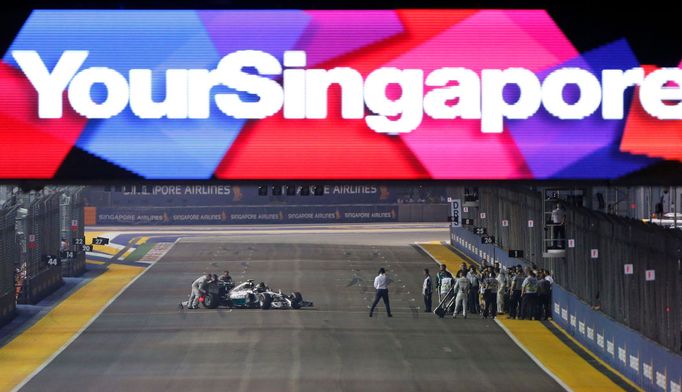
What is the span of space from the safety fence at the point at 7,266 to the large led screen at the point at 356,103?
937 inches

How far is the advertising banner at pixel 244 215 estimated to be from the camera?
82000mm

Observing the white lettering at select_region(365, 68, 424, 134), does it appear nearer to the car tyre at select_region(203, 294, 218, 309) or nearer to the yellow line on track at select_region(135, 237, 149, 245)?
the car tyre at select_region(203, 294, 218, 309)

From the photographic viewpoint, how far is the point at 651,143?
14.1 meters

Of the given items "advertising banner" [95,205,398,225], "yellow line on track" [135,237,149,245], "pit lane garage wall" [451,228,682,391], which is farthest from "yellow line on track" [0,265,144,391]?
"advertising banner" [95,205,398,225]

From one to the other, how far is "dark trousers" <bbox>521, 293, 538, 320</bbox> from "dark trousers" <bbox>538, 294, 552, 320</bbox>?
139 millimetres

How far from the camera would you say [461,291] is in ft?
123

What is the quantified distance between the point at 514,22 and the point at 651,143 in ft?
7.12

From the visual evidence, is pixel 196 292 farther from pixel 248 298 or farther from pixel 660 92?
pixel 660 92

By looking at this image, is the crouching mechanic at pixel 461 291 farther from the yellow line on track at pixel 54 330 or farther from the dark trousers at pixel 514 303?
the yellow line on track at pixel 54 330

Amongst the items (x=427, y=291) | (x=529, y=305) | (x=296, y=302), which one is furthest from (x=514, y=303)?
(x=296, y=302)

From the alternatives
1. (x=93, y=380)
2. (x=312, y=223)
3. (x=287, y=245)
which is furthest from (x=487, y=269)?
(x=312, y=223)

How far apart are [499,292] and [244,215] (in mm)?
46254

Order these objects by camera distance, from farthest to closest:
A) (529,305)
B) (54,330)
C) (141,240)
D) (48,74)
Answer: (141,240)
(529,305)
(54,330)
(48,74)

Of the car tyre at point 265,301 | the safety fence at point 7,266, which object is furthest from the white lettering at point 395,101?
the car tyre at point 265,301
